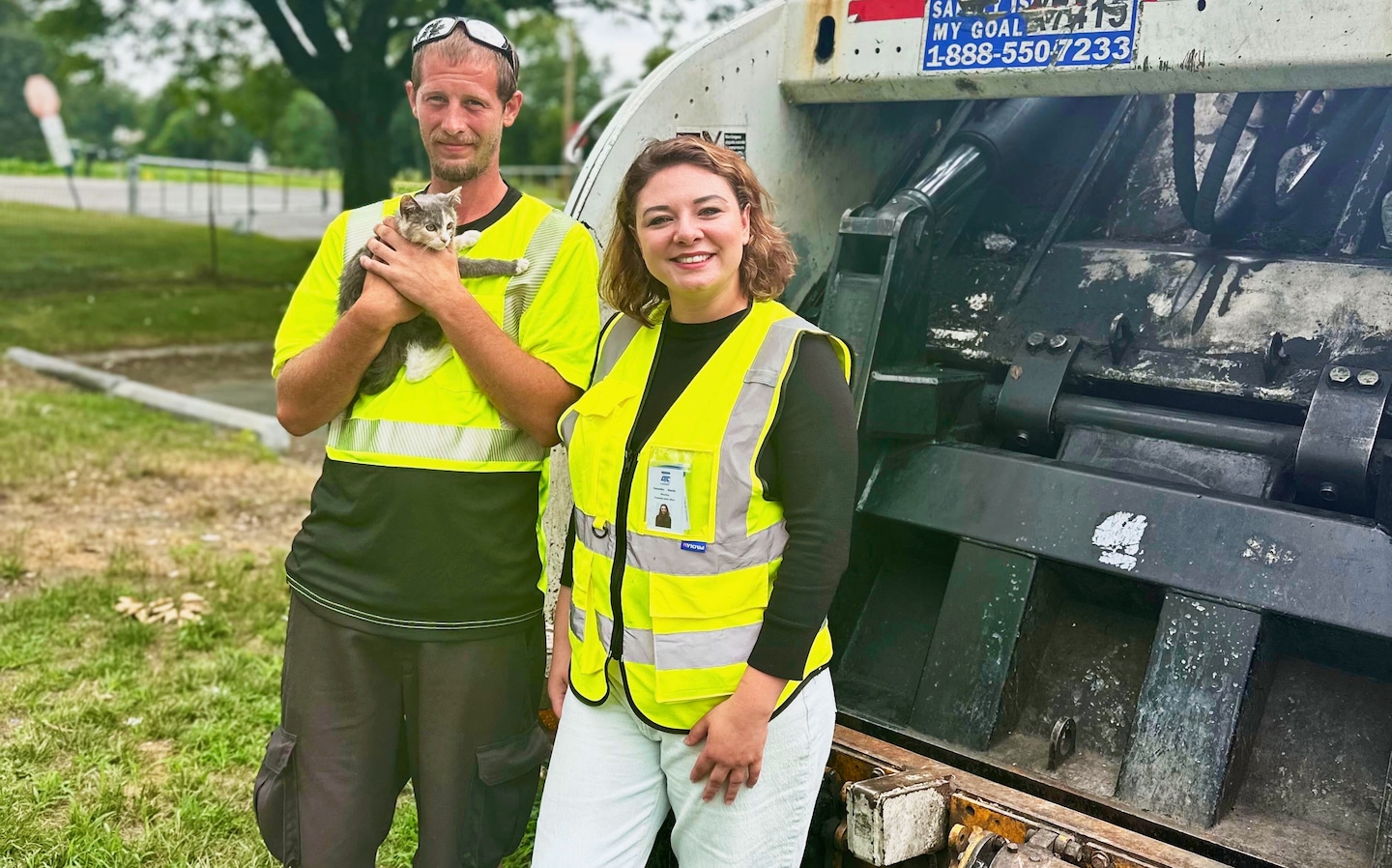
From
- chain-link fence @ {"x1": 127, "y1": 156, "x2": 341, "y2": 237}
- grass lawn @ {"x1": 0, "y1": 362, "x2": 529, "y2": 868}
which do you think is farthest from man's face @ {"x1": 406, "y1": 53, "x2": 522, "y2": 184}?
chain-link fence @ {"x1": 127, "y1": 156, "x2": 341, "y2": 237}

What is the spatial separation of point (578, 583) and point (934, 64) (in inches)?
54.8

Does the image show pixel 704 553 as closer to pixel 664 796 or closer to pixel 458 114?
pixel 664 796

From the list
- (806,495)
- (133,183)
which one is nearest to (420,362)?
(806,495)

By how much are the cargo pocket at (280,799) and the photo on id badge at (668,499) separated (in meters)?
0.85

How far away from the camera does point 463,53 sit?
2.03 meters

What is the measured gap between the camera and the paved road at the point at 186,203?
72.5 ft

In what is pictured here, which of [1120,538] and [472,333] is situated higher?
[472,333]

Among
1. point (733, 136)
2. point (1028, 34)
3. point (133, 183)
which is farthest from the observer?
point (133, 183)

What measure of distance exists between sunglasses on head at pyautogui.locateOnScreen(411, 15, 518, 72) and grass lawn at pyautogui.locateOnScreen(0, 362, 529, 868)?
6.00 feet

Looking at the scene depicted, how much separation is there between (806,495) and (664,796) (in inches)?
22.2

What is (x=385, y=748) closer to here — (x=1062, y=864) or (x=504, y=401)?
(x=504, y=401)

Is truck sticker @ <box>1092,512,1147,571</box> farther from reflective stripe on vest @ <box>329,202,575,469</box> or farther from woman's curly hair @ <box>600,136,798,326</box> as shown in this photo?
reflective stripe on vest @ <box>329,202,575,469</box>

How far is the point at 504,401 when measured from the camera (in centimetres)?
205

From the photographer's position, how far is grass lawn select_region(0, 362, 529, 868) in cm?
301
